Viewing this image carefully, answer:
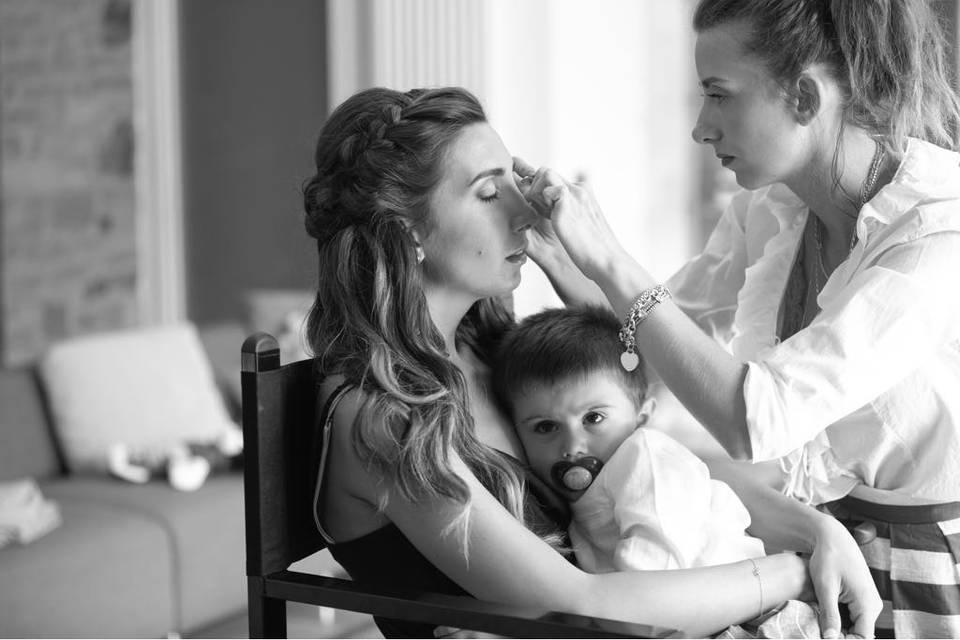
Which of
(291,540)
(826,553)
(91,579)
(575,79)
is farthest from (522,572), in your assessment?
(575,79)

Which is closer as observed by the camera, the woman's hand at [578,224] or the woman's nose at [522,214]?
the woman's hand at [578,224]

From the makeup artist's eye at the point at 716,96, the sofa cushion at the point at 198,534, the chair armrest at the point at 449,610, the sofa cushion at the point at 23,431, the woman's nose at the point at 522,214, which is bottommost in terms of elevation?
the sofa cushion at the point at 198,534

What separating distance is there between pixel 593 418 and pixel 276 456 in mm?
500

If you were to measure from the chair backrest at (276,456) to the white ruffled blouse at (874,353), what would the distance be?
0.60 meters

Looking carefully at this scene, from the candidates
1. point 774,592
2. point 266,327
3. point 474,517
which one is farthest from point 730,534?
point 266,327

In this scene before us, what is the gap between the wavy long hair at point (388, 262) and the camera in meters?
1.49

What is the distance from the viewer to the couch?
2.79 meters

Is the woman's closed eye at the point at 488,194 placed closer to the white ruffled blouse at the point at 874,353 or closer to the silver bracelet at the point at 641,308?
the silver bracelet at the point at 641,308

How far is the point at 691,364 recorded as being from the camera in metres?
1.39

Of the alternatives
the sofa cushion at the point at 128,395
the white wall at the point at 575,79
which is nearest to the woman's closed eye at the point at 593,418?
the sofa cushion at the point at 128,395

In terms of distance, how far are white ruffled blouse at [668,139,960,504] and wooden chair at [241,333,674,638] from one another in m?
0.37

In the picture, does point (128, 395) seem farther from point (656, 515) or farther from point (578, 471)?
point (656, 515)

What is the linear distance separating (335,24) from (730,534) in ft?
14.0

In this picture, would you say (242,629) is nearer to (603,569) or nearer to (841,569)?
(603,569)
